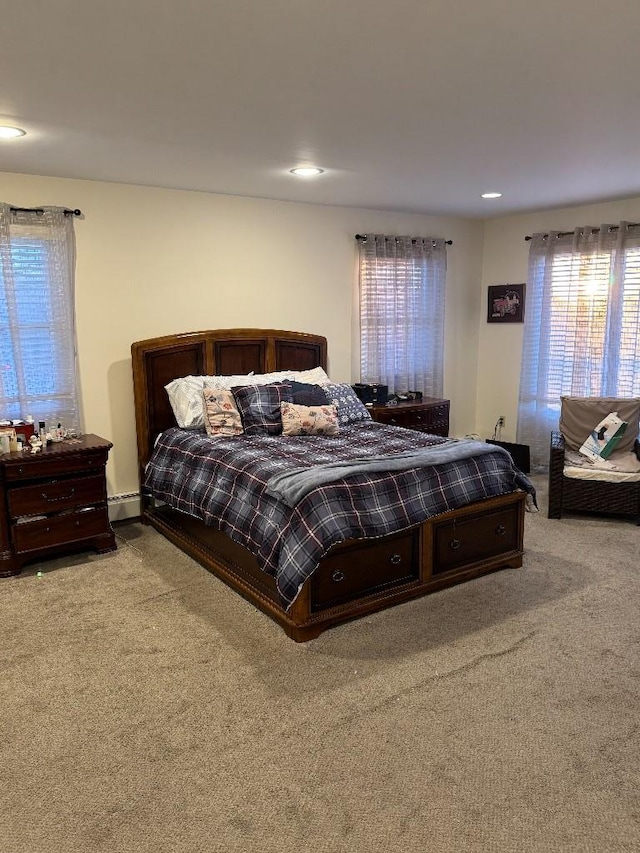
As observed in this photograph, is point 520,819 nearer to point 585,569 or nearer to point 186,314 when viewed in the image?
point 585,569

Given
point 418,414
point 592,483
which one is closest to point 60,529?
point 418,414

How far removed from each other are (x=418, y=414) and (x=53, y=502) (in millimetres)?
3056

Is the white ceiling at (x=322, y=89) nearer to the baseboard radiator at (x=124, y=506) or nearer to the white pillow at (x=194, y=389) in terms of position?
the white pillow at (x=194, y=389)

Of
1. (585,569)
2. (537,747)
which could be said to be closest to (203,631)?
(537,747)

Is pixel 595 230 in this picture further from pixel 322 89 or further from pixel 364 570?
pixel 364 570

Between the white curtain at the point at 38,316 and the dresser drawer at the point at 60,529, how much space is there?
2.40ft

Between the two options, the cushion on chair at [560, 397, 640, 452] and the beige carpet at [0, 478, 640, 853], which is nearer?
the beige carpet at [0, 478, 640, 853]

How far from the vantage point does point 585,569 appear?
3861mm

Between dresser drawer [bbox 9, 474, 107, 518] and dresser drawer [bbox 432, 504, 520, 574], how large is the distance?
2140 mm

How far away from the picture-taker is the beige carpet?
198cm

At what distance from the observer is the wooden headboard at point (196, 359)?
4621 mm

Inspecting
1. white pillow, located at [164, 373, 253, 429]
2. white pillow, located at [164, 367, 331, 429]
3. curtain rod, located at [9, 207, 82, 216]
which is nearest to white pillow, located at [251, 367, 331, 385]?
white pillow, located at [164, 367, 331, 429]

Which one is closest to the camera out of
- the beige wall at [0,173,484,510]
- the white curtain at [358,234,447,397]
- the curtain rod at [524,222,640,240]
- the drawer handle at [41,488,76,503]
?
the drawer handle at [41,488,76,503]

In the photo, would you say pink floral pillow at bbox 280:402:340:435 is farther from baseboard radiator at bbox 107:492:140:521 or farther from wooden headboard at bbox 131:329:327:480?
baseboard radiator at bbox 107:492:140:521
